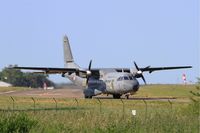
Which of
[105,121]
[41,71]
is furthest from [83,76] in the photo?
[105,121]

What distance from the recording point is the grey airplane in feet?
189

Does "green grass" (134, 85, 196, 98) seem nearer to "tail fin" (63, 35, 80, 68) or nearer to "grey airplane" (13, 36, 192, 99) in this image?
"grey airplane" (13, 36, 192, 99)

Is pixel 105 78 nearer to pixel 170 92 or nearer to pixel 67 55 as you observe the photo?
pixel 67 55

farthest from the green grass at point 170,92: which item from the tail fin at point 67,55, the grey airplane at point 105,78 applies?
the tail fin at point 67,55

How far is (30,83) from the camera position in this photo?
647 feet

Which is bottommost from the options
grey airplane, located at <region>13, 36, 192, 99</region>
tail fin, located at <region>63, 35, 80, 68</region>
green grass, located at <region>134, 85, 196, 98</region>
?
green grass, located at <region>134, 85, 196, 98</region>

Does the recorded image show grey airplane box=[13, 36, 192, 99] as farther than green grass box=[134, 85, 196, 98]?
No

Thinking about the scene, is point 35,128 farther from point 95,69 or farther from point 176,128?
point 95,69

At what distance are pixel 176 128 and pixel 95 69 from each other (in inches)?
1680

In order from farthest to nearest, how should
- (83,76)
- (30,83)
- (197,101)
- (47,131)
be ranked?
(30,83) < (83,76) < (197,101) < (47,131)

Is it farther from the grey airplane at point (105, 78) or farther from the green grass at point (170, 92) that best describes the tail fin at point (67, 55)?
the green grass at point (170, 92)

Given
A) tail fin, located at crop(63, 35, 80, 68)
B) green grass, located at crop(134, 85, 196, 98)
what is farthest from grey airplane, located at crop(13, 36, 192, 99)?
green grass, located at crop(134, 85, 196, 98)

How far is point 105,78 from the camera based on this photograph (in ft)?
199

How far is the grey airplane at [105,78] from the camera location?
57.7 metres
